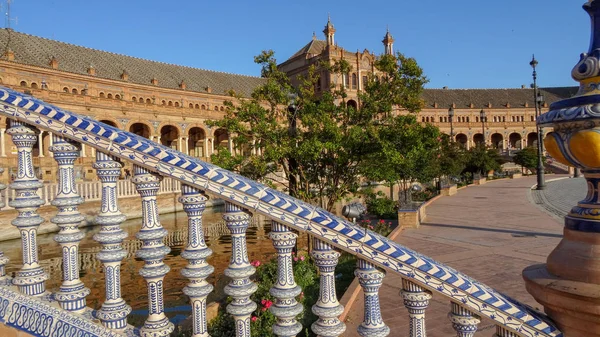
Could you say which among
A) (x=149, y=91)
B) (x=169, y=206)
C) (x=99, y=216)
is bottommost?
(x=169, y=206)

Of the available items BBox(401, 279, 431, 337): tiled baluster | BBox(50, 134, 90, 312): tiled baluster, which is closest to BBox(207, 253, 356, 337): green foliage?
BBox(401, 279, 431, 337): tiled baluster

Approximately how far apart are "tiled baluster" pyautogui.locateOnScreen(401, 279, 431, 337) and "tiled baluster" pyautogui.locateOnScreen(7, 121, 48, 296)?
198cm

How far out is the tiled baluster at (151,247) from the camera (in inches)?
80.0

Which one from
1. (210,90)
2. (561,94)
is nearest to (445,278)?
(210,90)

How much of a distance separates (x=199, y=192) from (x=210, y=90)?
49.5m

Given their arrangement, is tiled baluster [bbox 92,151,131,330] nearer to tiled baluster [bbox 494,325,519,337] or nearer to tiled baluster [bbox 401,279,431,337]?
tiled baluster [bbox 401,279,431,337]

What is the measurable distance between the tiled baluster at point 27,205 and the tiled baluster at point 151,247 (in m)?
0.64

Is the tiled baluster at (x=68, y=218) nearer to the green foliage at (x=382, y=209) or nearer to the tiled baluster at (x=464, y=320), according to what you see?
the tiled baluster at (x=464, y=320)

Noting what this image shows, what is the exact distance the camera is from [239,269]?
2.08m

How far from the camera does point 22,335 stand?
225cm

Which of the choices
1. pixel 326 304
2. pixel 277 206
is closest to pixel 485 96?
pixel 326 304

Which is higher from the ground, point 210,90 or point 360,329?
point 210,90

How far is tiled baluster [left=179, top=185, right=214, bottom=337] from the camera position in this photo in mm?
2027

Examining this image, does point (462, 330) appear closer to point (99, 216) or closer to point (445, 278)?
point (445, 278)
